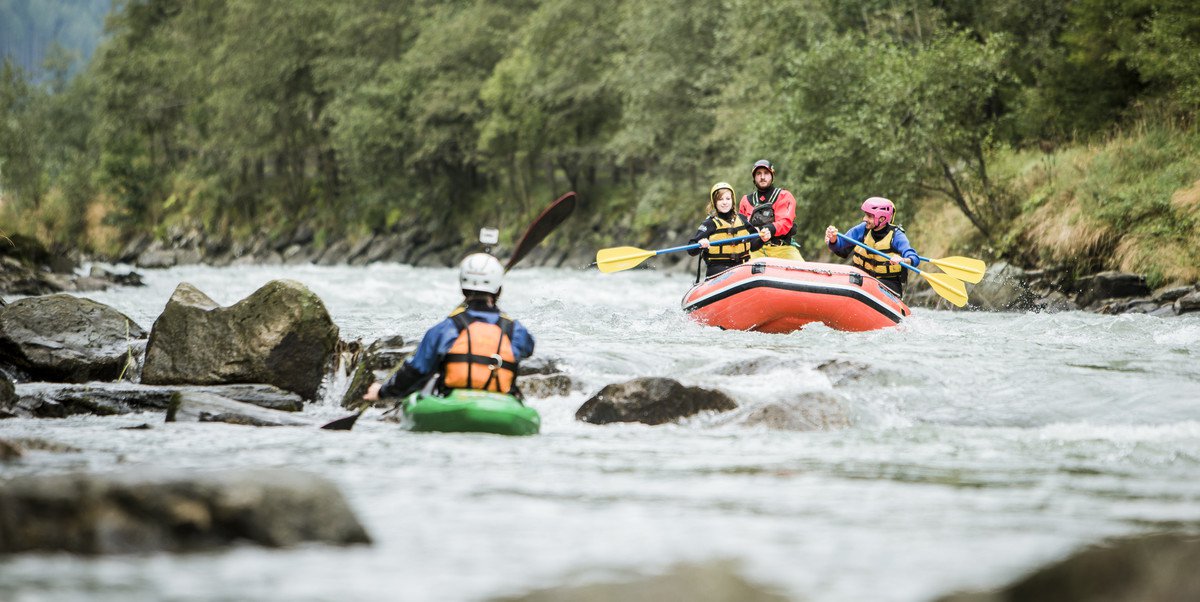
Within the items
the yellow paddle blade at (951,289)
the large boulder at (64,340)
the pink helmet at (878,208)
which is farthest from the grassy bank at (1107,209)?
the large boulder at (64,340)

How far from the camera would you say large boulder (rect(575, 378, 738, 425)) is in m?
7.15

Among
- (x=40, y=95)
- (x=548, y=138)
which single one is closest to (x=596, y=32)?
(x=548, y=138)

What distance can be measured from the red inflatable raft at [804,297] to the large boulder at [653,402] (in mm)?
3962

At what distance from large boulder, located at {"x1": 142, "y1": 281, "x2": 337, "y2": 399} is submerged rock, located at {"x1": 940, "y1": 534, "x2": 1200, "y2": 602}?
6128 millimetres

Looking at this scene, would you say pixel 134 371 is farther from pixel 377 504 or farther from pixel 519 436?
pixel 377 504

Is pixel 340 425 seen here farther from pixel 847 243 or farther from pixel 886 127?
pixel 886 127

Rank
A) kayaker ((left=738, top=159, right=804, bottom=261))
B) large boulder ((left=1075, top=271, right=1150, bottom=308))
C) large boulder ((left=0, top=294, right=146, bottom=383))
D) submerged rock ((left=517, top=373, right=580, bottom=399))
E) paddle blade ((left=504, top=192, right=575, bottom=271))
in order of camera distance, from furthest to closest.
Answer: large boulder ((left=1075, top=271, right=1150, bottom=308))
kayaker ((left=738, top=159, right=804, bottom=261))
large boulder ((left=0, top=294, right=146, bottom=383))
paddle blade ((left=504, top=192, right=575, bottom=271))
submerged rock ((left=517, top=373, right=580, bottom=399))

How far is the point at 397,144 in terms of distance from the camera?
136ft

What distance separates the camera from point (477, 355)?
20.8 ft

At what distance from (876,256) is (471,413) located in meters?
7.04

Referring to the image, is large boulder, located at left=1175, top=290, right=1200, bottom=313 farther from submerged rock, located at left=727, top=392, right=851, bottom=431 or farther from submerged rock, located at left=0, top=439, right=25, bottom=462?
submerged rock, located at left=0, top=439, right=25, bottom=462

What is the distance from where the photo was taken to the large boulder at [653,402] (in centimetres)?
715

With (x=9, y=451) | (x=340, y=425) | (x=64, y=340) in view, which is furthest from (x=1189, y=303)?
(x=9, y=451)

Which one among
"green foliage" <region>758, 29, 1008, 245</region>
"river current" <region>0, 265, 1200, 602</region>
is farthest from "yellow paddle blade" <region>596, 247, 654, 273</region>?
"green foliage" <region>758, 29, 1008, 245</region>
